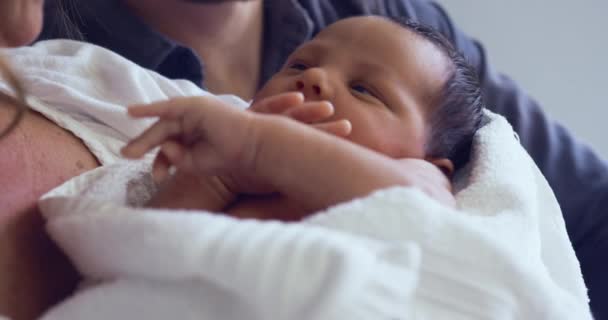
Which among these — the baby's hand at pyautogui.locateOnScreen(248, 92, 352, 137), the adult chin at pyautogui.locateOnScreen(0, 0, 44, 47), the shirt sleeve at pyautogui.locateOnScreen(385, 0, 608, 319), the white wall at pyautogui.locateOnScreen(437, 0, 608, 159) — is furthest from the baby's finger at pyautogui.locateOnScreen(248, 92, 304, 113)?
the white wall at pyautogui.locateOnScreen(437, 0, 608, 159)

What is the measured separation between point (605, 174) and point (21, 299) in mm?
764

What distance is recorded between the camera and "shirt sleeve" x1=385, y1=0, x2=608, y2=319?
3.00 ft

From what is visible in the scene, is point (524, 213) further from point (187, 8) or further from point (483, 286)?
point (187, 8)

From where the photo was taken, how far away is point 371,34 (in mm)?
671

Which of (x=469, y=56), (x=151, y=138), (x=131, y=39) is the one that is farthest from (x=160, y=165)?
(x=469, y=56)

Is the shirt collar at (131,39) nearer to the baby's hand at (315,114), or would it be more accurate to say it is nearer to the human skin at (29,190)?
the human skin at (29,190)

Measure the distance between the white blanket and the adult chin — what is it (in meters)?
0.14

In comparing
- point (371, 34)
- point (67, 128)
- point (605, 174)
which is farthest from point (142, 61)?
point (605, 174)

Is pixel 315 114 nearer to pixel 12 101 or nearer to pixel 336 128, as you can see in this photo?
pixel 336 128

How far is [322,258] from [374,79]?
301mm

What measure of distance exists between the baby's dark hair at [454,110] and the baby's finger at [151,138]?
28 centimetres

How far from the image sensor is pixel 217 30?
97 centimetres

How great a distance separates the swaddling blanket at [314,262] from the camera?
37 cm

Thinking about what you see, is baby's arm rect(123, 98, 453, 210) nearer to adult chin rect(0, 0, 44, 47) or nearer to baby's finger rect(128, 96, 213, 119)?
baby's finger rect(128, 96, 213, 119)
